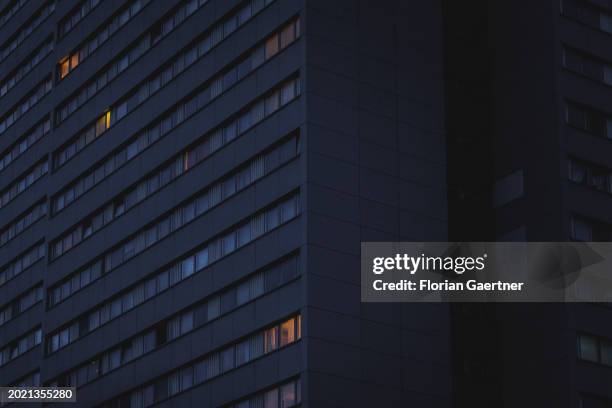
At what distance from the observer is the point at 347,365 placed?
50.9 metres

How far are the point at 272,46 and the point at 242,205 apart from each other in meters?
7.71

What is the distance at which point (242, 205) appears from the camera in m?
57.4

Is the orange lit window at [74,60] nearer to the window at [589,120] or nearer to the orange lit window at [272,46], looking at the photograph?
the orange lit window at [272,46]

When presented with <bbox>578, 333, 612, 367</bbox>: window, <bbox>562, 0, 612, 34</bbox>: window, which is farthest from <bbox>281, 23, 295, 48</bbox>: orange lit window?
<bbox>578, 333, 612, 367</bbox>: window

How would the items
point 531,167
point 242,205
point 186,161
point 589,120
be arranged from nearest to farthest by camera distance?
point 531,167
point 242,205
point 589,120
point 186,161

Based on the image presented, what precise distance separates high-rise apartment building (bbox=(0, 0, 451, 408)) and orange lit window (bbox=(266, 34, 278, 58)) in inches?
3.5

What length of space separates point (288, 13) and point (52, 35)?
28.9 m

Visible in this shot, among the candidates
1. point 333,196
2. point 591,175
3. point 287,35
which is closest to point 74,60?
point 287,35

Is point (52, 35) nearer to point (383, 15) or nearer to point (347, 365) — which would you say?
point (383, 15)

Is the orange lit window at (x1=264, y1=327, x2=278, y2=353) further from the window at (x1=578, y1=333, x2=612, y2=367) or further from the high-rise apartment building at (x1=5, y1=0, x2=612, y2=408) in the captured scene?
the window at (x1=578, y1=333, x2=612, y2=367)

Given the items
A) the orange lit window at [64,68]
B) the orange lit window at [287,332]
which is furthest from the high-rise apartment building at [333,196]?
the orange lit window at [64,68]

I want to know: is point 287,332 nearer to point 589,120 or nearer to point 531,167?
→ point 531,167

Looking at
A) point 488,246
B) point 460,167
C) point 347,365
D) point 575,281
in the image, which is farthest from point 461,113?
point 347,365

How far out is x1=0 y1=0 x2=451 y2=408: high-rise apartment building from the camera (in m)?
52.4
